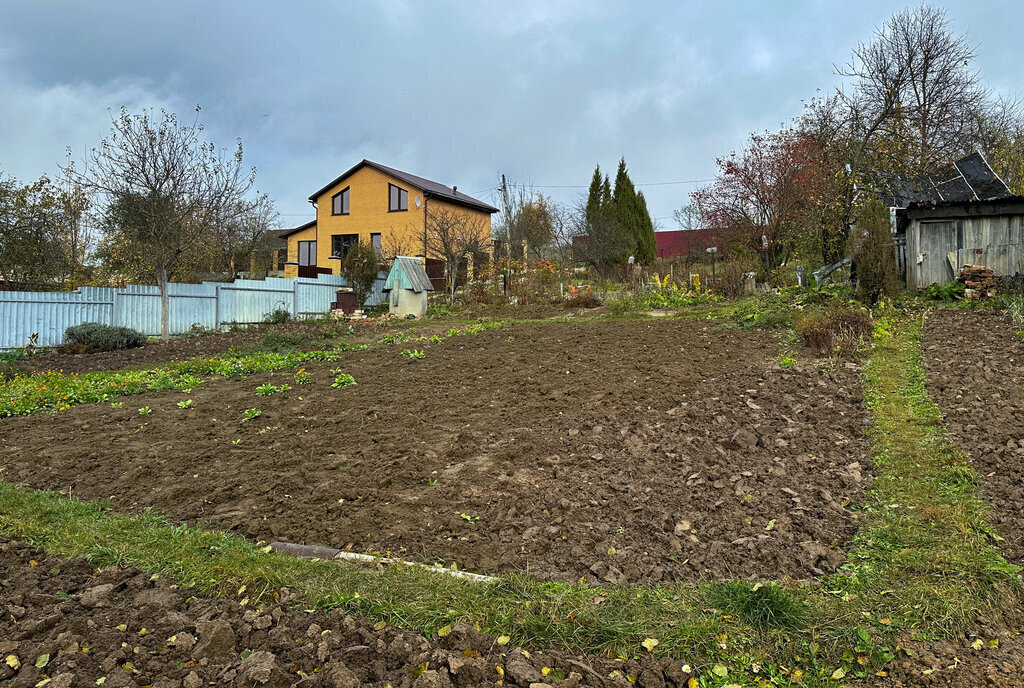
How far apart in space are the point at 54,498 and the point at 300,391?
280 cm

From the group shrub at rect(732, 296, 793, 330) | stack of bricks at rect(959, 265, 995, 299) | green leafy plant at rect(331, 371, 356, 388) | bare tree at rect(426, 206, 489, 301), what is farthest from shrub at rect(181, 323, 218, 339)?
stack of bricks at rect(959, 265, 995, 299)

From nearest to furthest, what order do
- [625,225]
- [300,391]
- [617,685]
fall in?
[617,685]
[300,391]
[625,225]

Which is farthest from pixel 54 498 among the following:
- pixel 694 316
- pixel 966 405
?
pixel 694 316

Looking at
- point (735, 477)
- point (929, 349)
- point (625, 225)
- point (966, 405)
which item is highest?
point (625, 225)

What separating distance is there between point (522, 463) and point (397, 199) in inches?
972

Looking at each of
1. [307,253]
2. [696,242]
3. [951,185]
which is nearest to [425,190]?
[307,253]

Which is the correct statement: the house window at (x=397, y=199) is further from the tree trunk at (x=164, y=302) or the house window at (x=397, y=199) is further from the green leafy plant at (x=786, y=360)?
the green leafy plant at (x=786, y=360)

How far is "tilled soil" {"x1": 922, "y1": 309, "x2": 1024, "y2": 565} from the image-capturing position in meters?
3.43

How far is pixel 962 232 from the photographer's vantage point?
11.2 m

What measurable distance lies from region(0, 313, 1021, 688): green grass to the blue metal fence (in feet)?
33.4

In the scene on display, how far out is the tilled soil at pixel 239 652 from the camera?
2100 millimetres

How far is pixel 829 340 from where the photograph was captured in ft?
23.2

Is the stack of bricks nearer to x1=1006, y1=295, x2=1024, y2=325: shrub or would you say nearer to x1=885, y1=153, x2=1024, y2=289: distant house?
x1=1006, y1=295, x2=1024, y2=325: shrub

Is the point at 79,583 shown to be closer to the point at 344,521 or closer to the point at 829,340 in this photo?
the point at 344,521
